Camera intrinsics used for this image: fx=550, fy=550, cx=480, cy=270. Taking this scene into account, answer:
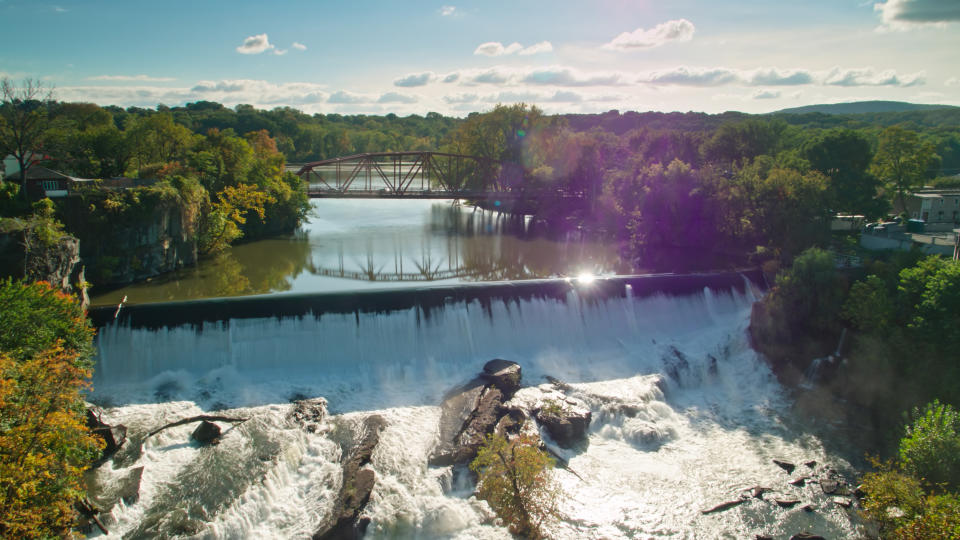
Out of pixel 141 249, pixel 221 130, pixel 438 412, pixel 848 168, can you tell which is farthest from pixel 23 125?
pixel 221 130

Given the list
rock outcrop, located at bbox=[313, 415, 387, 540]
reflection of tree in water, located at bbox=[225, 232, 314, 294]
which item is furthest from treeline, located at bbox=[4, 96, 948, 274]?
rock outcrop, located at bbox=[313, 415, 387, 540]

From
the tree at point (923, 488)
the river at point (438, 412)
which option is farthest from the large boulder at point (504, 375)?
the tree at point (923, 488)

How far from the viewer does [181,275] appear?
31.6 m

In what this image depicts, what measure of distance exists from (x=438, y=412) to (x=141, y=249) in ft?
70.6

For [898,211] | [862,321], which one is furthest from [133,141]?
[898,211]

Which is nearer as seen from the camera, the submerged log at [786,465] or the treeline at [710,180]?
the submerged log at [786,465]

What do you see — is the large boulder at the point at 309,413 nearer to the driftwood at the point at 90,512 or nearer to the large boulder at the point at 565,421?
the driftwood at the point at 90,512

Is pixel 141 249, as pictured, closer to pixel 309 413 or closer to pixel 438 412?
pixel 309 413

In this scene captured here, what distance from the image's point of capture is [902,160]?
148 feet

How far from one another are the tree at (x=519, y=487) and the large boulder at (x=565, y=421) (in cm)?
313

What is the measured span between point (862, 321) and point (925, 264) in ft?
9.10

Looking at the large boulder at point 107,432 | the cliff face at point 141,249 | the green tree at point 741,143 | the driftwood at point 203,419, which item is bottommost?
the driftwood at point 203,419

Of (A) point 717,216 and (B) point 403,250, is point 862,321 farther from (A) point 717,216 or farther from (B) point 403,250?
(B) point 403,250

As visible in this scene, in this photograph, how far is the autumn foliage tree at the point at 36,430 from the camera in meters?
10.2
